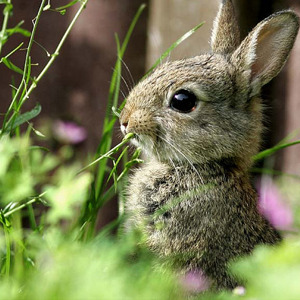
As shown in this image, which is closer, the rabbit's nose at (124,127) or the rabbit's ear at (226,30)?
the rabbit's nose at (124,127)

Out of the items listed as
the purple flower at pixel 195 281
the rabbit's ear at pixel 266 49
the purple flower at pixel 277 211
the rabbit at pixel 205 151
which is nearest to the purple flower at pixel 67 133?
the rabbit at pixel 205 151

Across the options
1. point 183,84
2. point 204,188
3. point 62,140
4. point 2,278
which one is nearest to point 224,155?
point 204,188

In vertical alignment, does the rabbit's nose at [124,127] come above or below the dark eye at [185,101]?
below

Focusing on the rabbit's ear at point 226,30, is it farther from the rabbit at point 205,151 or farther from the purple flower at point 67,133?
the purple flower at point 67,133

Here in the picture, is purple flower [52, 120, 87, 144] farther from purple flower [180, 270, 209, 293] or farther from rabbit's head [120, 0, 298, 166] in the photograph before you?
purple flower [180, 270, 209, 293]

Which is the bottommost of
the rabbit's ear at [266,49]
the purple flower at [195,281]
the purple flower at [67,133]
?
the purple flower at [195,281]

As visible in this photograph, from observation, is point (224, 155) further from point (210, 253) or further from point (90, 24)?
point (90, 24)
